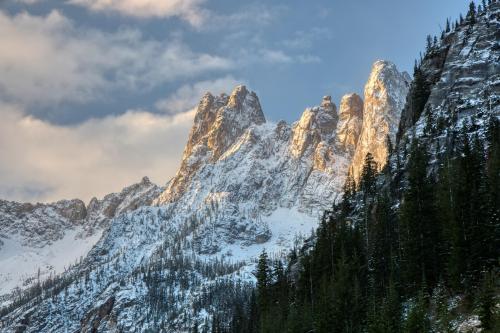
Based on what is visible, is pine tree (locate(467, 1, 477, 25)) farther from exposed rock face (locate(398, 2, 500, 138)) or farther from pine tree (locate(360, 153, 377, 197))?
pine tree (locate(360, 153, 377, 197))

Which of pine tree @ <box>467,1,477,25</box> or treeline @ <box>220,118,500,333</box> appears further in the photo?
pine tree @ <box>467,1,477,25</box>

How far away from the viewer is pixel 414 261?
101750 millimetres

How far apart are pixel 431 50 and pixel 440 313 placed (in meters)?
115

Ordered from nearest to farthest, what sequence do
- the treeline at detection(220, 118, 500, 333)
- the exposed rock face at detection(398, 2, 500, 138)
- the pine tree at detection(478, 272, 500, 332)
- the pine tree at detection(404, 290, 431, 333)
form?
the pine tree at detection(478, 272, 500, 332) < the pine tree at detection(404, 290, 431, 333) < the treeline at detection(220, 118, 500, 333) < the exposed rock face at detection(398, 2, 500, 138)

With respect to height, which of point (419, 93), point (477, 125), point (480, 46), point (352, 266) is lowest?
point (352, 266)

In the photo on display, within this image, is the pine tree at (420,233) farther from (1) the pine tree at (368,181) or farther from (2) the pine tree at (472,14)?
(2) the pine tree at (472,14)

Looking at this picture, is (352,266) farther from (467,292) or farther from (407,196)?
(467,292)

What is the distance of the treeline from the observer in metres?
87.4

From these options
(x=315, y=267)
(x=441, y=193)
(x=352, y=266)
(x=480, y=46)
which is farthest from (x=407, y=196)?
(x=480, y=46)

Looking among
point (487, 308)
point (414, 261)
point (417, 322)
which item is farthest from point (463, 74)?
point (487, 308)

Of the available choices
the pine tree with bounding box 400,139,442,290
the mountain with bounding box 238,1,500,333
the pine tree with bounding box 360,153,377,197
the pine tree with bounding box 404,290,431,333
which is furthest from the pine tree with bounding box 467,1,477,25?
the pine tree with bounding box 404,290,431,333

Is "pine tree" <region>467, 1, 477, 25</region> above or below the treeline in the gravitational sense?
above

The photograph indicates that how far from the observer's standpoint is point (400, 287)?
334 feet

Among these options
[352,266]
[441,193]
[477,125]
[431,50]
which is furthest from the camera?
[431,50]
